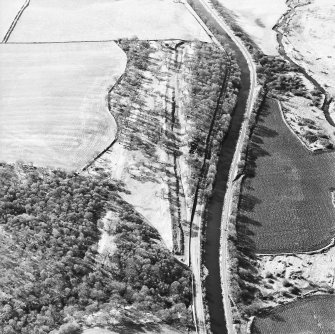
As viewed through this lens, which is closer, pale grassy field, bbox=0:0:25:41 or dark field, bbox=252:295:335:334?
dark field, bbox=252:295:335:334

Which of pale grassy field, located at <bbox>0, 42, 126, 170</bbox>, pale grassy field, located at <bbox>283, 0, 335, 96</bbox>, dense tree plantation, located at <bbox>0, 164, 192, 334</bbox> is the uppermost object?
pale grassy field, located at <bbox>283, 0, 335, 96</bbox>

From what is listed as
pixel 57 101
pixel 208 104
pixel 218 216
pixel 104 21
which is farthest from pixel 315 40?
pixel 57 101

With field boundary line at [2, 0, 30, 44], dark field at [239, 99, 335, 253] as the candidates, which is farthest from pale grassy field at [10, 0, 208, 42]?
dark field at [239, 99, 335, 253]

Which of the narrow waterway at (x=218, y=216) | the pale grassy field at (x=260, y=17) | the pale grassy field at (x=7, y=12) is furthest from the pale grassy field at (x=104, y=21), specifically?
the narrow waterway at (x=218, y=216)

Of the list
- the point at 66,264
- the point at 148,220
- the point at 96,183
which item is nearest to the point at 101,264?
the point at 66,264

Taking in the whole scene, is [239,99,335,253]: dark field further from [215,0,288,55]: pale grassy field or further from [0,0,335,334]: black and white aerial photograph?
[215,0,288,55]: pale grassy field

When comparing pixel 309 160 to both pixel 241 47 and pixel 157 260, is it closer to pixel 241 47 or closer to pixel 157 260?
pixel 157 260
